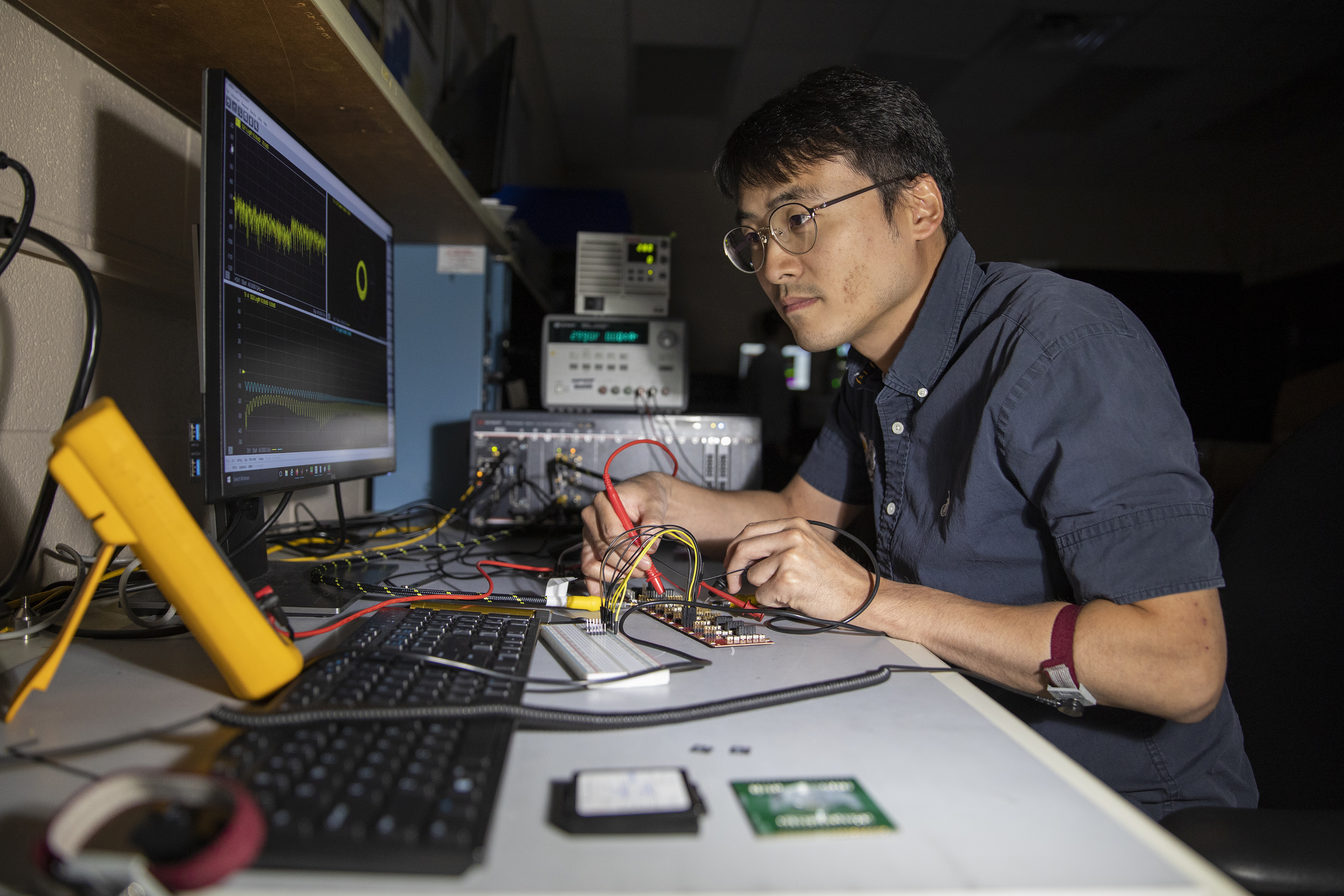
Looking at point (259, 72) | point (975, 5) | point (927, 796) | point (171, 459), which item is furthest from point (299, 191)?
point (975, 5)

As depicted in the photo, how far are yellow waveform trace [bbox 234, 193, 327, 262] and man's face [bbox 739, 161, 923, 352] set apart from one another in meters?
0.64

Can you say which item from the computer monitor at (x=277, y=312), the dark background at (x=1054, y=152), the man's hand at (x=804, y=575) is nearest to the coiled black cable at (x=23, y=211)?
the computer monitor at (x=277, y=312)

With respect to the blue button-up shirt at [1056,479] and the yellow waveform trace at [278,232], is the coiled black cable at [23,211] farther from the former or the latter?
the blue button-up shirt at [1056,479]

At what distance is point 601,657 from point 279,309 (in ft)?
1.84

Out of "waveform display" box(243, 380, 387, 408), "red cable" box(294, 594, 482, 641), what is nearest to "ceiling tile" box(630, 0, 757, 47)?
"waveform display" box(243, 380, 387, 408)

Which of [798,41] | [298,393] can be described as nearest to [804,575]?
[298,393]

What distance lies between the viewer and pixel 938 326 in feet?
3.47

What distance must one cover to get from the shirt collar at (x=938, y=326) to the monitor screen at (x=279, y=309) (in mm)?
797

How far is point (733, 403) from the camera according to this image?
181 inches

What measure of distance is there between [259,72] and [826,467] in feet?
3.55

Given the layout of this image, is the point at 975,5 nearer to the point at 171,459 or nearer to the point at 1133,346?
the point at 1133,346

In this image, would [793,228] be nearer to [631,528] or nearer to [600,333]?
[631,528]

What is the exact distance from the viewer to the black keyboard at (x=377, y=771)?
0.33 m

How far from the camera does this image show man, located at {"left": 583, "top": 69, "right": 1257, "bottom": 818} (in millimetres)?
703
